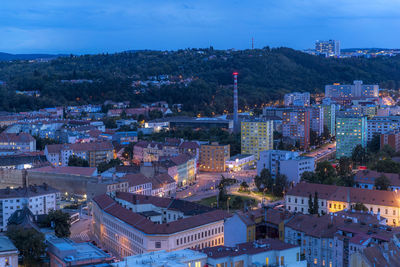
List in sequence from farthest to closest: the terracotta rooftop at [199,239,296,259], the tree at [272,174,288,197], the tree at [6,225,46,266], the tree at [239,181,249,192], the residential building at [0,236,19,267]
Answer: the tree at [239,181,249,192]
the tree at [272,174,288,197]
the tree at [6,225,46,266]
the residential building at [0,236,19,267]
the terracotta rooftop at [199,239,296,259]

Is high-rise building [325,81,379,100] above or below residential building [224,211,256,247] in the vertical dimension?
above

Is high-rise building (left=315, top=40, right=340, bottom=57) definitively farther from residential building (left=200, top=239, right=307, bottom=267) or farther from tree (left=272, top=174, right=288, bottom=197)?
residential building (left=200, top=239, right=307, bottom=267)

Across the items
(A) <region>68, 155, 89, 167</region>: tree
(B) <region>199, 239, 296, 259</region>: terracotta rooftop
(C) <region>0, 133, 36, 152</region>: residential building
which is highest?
(C) <region>0, 133, 36, 152</region>: residential building

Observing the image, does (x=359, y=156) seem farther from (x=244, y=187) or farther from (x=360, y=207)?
(x=360, y=207)

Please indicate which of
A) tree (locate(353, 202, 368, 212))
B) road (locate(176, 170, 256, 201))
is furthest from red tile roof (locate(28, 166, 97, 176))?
tree (locate(353, 202, 368, 212))

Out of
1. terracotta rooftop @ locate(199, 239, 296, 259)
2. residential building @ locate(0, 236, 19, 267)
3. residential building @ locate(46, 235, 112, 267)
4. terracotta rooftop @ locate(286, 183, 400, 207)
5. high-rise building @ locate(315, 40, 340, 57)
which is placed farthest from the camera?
high-rise building @ locate(315, 40, 340, 57)

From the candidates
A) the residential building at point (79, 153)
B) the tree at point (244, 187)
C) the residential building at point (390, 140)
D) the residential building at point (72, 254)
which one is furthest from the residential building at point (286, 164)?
the residential building at point (72, 254)

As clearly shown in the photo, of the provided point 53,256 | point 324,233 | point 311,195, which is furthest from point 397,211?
point 53,256
